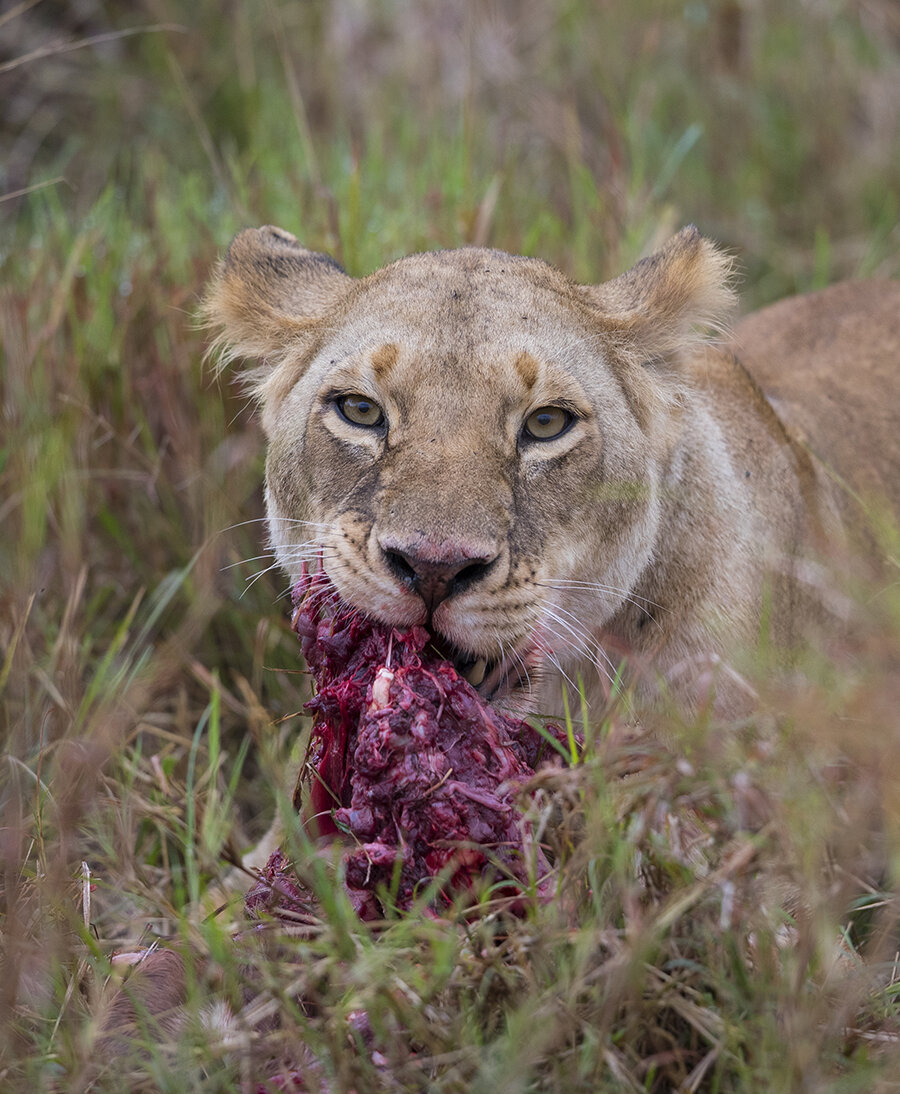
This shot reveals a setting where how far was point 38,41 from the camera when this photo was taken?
23.1 ft

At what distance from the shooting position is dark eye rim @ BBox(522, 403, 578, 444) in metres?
2.77

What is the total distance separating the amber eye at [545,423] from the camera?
9.09ft

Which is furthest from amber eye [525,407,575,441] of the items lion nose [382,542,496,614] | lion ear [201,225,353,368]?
lion ear [201,225,353,368]

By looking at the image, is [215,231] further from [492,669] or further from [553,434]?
[492,669]

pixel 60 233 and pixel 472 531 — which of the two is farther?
pixel 60 233

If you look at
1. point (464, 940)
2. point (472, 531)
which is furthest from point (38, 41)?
point (464, 940)

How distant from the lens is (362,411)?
2.84 m

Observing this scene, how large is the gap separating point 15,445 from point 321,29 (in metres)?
4.92

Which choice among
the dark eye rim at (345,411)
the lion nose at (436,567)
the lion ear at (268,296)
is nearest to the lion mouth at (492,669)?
the lion nose at (436,567)

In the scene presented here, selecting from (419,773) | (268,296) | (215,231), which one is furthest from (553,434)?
(215,231)

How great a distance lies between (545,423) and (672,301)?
0.58 meters

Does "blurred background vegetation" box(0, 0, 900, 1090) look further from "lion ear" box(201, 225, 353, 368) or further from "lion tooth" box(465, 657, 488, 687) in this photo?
"lion tooth" box(465, 657, 488, 687)

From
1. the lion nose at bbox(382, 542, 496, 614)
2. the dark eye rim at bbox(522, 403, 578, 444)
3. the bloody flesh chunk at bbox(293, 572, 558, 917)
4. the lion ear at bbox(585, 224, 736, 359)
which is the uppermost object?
the lion ear at bbox(585, 224, 736, 359)

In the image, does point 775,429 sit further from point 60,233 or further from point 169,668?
point 60,233
